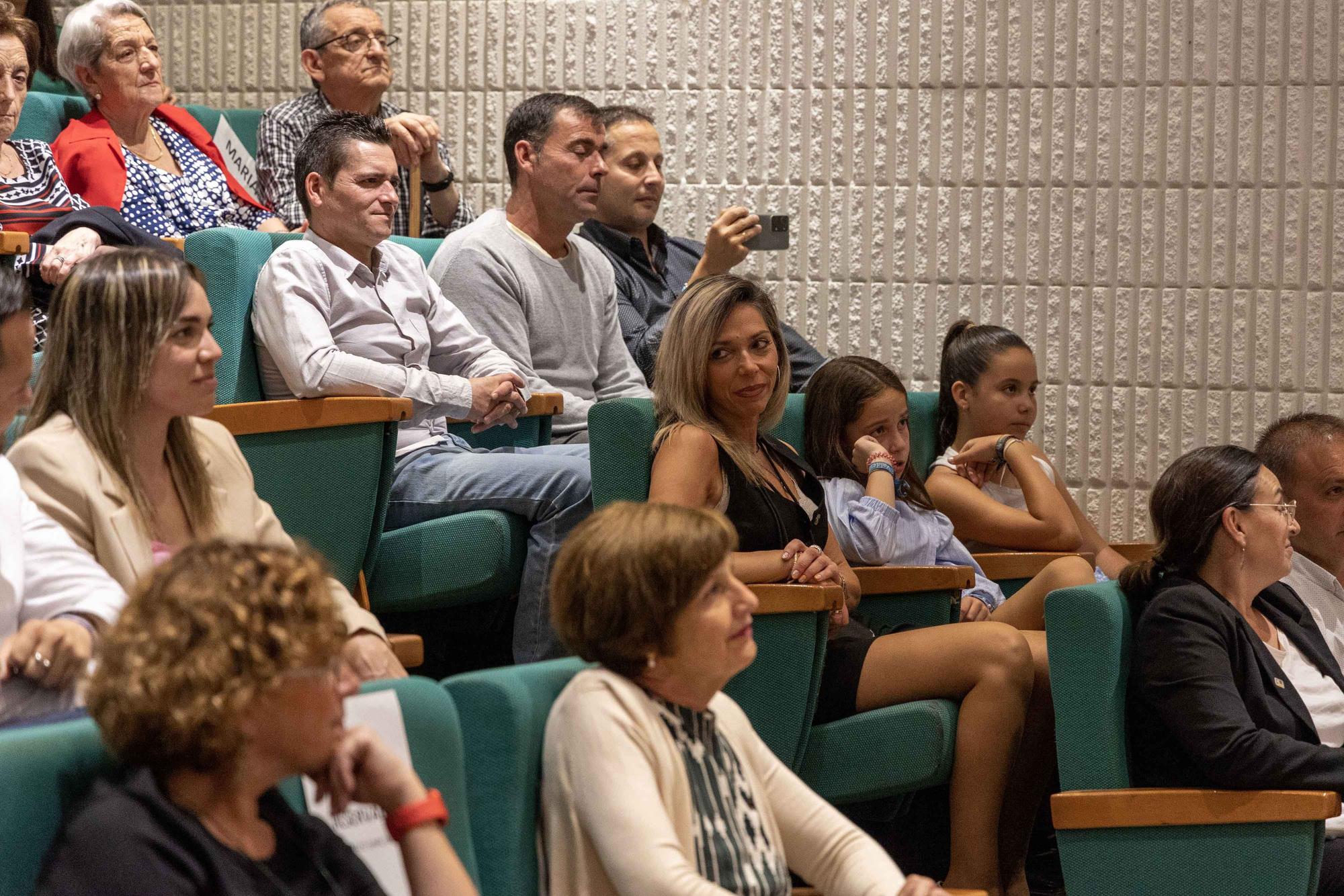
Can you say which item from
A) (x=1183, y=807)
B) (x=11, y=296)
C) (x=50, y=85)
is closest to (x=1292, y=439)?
(x=1183, y=807)

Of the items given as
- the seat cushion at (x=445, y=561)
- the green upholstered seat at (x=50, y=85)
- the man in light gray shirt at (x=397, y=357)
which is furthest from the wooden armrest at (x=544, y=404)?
the green upholstered seat at (x=50, y=85)

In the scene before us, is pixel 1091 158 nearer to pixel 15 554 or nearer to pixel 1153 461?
pixel 1153 461

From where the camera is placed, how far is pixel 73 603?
157cm

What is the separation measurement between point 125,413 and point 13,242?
970mm

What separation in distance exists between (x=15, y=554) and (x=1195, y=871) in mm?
1545

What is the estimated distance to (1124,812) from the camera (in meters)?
2.15

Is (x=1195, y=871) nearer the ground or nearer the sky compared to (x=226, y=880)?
nearer the ground

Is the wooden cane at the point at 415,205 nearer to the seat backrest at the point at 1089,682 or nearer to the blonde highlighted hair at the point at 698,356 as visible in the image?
the blonde highlighted hair at the point at 698,356

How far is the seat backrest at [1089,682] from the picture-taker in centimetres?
219

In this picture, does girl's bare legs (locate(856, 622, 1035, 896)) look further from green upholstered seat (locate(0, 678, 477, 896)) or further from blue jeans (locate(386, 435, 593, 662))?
green upholstered seat (locate(0, 678, 477, 896))

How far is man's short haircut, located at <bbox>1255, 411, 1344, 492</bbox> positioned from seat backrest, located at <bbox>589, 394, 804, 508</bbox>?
102cm

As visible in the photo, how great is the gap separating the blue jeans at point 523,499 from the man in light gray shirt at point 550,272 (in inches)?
16.3

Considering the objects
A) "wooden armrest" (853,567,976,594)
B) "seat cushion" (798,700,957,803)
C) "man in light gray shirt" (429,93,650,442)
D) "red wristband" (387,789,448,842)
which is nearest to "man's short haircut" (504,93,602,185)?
"man in light gray shirt" (429,93,650,442)

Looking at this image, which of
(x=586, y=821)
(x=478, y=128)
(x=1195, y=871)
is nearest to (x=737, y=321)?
(x=1195, y=871)
